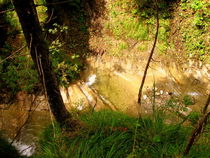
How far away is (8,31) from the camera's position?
429 cm

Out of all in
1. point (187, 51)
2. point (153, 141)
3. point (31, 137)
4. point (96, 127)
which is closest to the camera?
point (153, 141)

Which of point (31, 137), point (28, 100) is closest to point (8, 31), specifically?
point (28, 100)

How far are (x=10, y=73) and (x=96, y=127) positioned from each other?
285 cm

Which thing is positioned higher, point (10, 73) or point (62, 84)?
point (10, 73)

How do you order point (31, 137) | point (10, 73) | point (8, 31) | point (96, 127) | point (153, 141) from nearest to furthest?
point (153, 141) < point (96, 127) < point (31, 137) < point (10, 73) < point (8, 31)

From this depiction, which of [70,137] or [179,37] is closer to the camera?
[70,137]

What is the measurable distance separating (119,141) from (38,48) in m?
1.92

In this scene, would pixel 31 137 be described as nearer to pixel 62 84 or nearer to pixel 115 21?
pixel 62 84

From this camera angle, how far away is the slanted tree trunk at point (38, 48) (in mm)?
1541

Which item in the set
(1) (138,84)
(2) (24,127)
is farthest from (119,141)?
(1) (138,84)

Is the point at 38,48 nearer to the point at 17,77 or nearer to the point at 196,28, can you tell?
the point at 17,77

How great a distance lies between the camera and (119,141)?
256 centimetres

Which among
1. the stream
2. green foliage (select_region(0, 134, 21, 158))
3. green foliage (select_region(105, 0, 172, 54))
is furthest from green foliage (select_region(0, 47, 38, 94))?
green foliage (select_region(105, 0, 172, 54))

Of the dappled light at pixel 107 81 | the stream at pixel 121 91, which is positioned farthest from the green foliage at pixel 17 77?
the stream at pixel 121 91
